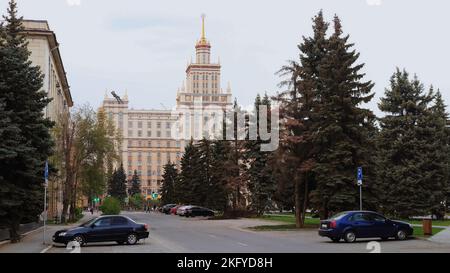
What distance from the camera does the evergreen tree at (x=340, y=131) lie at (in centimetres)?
3512

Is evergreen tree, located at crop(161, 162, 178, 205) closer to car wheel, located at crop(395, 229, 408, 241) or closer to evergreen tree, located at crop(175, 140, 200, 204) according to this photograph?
evergreen tree, located at crop(175, 140, 200, 204)

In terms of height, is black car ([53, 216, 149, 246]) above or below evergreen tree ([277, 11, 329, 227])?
below

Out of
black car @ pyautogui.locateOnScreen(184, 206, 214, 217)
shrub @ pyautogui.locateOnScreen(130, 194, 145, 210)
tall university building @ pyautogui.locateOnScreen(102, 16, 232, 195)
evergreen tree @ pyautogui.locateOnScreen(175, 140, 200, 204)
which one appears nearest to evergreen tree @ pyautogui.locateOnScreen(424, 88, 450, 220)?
black car @ pyautogui.locateOnScreen(184, 206, 214, 217)

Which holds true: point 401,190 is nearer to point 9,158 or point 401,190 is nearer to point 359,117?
point 359,117

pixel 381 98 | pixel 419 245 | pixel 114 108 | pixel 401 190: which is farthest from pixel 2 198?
pixel 114 108

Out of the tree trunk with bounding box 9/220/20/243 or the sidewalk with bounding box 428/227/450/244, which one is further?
the tree trunk with bounding box 9/220/20/243

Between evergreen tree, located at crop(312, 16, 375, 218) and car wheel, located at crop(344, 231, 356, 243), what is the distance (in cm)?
893

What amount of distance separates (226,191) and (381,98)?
838 inches

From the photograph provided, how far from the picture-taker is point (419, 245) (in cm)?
2402

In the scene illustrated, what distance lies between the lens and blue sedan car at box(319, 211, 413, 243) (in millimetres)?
25422

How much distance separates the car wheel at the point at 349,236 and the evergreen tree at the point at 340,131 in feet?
29.3

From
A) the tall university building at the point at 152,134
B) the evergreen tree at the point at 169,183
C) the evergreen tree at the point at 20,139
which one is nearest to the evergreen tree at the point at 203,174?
the evergreen tree at the point at 169,183

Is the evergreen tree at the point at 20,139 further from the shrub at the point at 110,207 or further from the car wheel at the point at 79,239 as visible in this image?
the shrub at the point at 110,207

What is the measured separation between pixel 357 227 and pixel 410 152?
2545 centimetres
